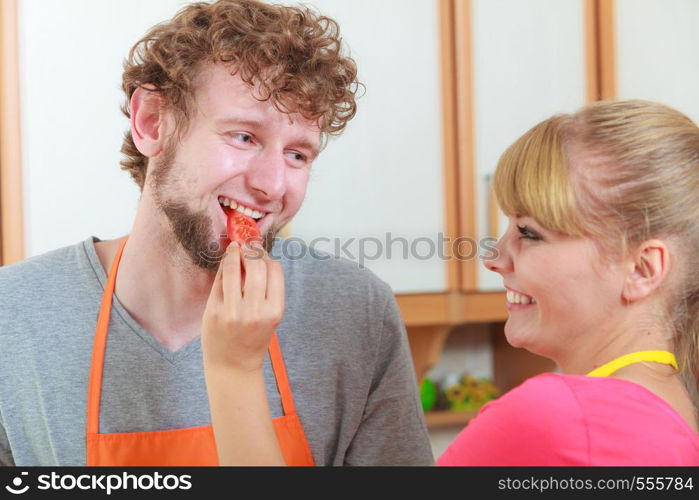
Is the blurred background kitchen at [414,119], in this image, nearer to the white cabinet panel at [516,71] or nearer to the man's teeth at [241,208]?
the white cabinet panel at [516,71]

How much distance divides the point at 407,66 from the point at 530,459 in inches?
60.8

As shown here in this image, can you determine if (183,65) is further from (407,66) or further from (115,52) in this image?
(407,66)

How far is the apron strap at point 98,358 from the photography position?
1.18 m

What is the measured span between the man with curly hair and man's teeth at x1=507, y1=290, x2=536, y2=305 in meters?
0.38

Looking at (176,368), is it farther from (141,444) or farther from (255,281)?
(255,281)

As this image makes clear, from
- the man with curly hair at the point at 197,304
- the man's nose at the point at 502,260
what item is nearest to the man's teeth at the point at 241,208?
the man with curly hair at the point at 197,304

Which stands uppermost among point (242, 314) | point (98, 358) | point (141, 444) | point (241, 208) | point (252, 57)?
point (252, 57)

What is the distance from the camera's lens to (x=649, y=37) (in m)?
2.51

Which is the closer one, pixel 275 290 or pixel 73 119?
pixel 275 290

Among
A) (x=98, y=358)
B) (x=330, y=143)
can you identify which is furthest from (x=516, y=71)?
(x=98, y=358)

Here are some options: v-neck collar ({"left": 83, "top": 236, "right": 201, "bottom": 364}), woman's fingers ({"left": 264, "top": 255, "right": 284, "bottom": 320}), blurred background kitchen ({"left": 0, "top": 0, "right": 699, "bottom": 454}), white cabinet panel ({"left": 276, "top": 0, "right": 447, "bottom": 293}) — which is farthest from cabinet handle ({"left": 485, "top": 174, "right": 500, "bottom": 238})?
woman's fingers ({"left": 264, "top": 255, "right": 284, "bottom": 320})

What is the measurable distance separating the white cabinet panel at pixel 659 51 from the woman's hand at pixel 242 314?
181 cm

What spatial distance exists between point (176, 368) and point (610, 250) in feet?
2.19

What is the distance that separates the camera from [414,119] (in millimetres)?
2205
